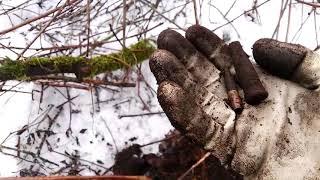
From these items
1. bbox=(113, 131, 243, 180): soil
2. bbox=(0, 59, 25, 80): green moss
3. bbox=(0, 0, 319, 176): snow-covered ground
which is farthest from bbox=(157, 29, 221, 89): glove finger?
bbox=(0, 59, 25, 80): green moss

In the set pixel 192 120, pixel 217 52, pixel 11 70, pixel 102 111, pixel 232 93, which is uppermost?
pixel 11 70

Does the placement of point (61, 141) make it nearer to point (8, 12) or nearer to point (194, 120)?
point (8, 12)

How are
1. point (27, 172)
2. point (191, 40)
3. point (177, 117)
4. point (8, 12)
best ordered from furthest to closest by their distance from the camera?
1. point (8, 12)
2. point (27, 172)
3. point (191, 40)
4. point (177, 117)

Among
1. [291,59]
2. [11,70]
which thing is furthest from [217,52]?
[11,70]

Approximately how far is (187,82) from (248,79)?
281mm

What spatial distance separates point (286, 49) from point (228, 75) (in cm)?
30

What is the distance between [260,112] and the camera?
6.53ft

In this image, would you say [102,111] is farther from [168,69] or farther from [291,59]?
[291,59]

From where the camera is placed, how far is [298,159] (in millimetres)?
1908

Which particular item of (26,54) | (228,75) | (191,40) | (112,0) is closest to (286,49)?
(228,75)

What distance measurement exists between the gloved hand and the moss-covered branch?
3.02ft

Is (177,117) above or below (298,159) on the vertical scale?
above

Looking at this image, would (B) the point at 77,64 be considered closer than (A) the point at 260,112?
No

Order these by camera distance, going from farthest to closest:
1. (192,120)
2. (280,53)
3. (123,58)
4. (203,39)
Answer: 1. (123,58)
2. (203,39)
3. (280,53)
4. (192,120)
